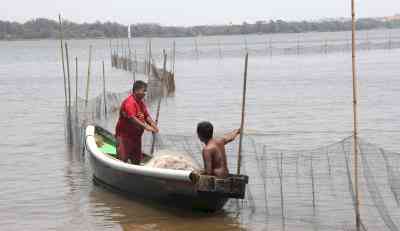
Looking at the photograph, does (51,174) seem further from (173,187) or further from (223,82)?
(223,82)

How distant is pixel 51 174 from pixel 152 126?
12.5 feet

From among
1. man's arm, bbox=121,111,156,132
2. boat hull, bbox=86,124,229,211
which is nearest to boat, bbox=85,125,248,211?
boat hull, bbox=86,124,229,211

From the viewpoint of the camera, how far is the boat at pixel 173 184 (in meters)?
8.75

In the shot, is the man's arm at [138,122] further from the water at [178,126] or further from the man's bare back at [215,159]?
the man's bare back at [215,159]

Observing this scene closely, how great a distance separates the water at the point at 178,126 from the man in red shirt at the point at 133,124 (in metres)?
0.63

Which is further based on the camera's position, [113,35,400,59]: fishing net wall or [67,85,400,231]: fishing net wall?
[113,35,400,59]: fishing net wall

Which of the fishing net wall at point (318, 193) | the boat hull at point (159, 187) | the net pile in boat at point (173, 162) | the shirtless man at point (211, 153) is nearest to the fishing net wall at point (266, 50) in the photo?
the fishing net wall at point (318, 193)

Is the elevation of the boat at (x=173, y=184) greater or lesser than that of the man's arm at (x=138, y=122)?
lesser

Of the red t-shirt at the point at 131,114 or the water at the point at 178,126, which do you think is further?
the red t-shirt at the point at 131,114

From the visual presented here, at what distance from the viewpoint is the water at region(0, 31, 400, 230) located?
1002 centimetres

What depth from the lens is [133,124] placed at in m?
10.4

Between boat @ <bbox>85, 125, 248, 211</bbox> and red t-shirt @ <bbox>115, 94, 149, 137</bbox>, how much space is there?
0.39 metres

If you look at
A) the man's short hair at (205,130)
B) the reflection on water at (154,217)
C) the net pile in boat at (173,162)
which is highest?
the man's short hair at (205,130)

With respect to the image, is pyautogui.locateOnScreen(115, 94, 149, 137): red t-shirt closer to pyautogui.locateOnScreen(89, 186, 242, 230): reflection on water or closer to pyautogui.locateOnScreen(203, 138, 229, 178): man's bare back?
pyautogui.locateOnScreen(89, 186, 242, 230): reflection on water
